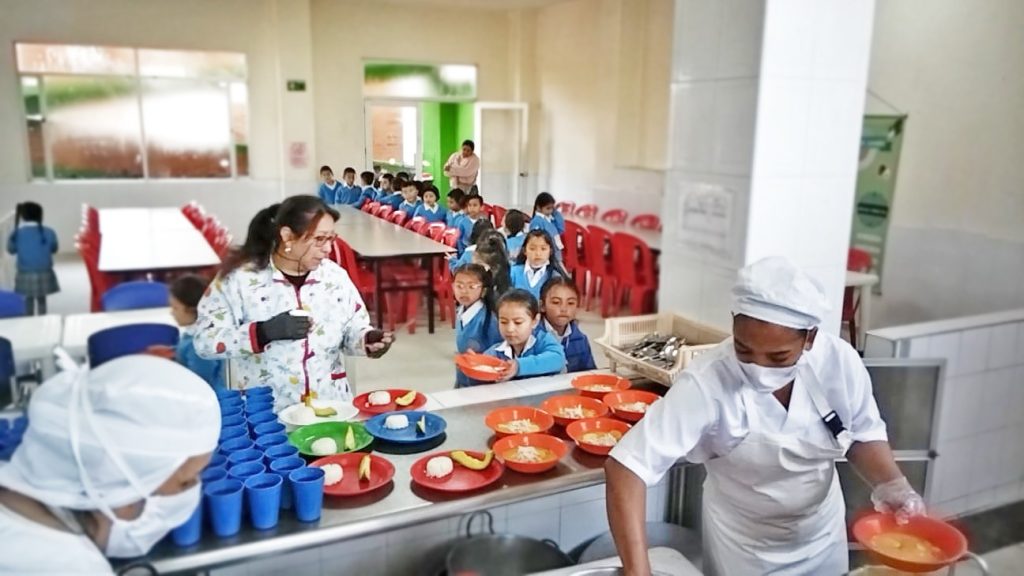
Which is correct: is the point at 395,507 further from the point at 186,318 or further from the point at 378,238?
the point at 378,238

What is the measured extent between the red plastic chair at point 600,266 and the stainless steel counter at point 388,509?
0.71 meters

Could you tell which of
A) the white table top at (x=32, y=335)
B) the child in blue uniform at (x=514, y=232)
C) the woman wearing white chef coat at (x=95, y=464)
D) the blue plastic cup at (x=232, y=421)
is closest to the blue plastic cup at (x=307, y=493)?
the blue plastic cup at (x=232, y=421)

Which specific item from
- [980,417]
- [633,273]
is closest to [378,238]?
[633,273]

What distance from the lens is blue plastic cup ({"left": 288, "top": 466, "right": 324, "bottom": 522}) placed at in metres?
1.39

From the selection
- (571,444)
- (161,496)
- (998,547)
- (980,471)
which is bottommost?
(998,547)

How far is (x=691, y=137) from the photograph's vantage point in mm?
2340

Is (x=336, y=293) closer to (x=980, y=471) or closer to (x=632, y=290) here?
(x=632, y=290)

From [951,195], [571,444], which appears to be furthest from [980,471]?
[571,444]

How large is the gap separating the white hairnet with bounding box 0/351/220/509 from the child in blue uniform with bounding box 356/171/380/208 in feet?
2.57

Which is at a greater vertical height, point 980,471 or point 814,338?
point 814,338

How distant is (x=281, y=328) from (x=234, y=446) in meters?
0.28

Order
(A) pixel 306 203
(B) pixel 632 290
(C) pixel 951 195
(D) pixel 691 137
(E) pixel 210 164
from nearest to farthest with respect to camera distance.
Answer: (E) pixel 210 164
(A) pixel 306 203
(D) pixel 691 137
(B) pixel 632 290
(C) pixel 951 195

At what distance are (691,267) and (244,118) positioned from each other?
151 centimetres

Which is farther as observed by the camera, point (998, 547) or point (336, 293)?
point (998, 547)
